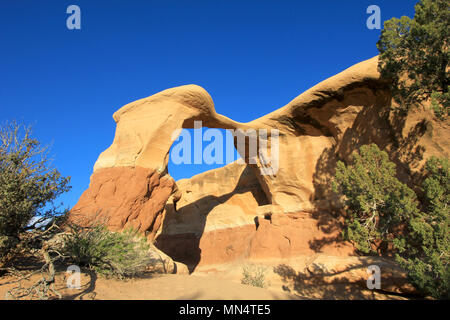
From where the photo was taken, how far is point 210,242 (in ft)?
61.4

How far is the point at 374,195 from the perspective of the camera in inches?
325

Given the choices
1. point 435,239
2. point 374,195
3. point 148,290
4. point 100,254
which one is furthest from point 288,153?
point 148,290

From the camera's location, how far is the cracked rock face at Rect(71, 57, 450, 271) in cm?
1036

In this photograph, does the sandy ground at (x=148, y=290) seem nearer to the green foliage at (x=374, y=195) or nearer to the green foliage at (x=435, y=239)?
the green foliage at (x=435, y=239)

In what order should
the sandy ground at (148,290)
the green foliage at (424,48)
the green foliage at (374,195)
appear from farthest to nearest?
the green foliage at (374,195), the green foliage at (424,48), the sandy ground at (148,290)

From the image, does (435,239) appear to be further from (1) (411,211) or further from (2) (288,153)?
(2) (288,153)

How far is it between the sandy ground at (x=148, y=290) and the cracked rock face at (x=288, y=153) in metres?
3.21

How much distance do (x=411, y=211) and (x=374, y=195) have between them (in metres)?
0.94

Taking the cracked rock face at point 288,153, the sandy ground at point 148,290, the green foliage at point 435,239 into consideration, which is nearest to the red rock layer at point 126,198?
the cracked rock face at point 288,153

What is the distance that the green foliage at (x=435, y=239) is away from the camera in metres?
6.65

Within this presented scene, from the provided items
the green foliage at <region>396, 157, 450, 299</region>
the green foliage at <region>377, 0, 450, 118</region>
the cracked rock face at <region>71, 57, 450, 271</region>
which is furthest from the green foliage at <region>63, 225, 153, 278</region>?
the green foliage at <region>377, 0, 450, 118</region>

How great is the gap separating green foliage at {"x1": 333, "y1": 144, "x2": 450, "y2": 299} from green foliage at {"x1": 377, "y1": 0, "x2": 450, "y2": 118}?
1.82 metres
